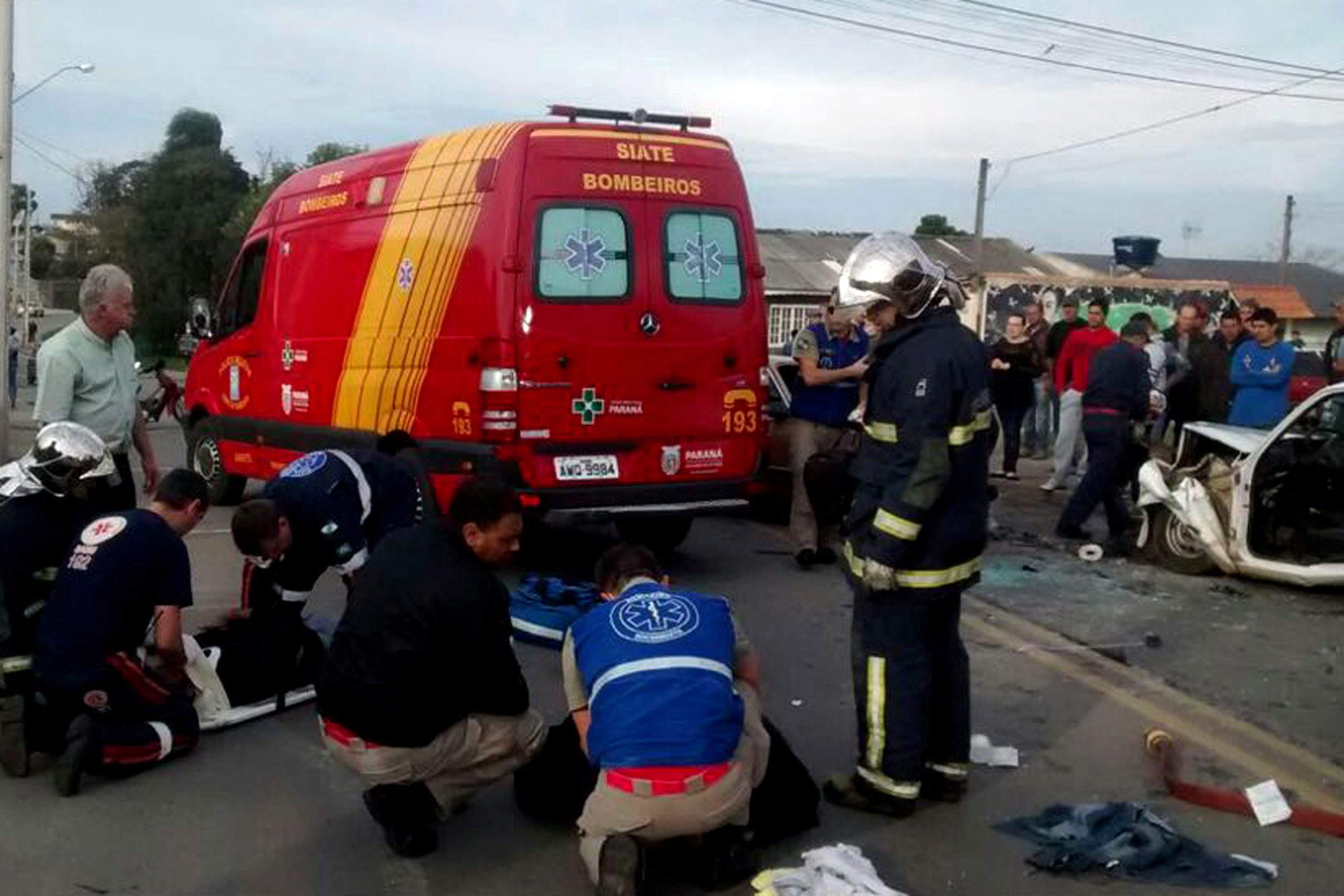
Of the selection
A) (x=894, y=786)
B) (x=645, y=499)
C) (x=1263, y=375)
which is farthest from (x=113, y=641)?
(x=1263, y=375)

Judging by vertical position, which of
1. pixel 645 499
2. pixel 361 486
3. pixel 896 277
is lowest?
pixel 645 499

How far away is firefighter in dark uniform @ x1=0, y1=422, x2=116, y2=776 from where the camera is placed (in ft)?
16.5

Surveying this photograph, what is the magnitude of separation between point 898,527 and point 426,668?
1.61 metres

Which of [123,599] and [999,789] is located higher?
[123,599]

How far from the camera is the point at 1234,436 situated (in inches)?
363

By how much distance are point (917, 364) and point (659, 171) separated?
411 centimetres

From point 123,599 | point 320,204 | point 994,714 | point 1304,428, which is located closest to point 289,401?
point 320,204

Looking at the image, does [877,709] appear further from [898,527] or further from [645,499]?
[645,499]

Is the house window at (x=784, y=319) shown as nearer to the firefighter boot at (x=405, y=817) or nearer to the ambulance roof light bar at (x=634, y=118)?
the ambulance roof light bar at (x=634, y=118)

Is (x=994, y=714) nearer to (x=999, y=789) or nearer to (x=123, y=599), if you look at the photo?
(x=999, y=789)

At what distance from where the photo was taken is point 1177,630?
25.3 ft

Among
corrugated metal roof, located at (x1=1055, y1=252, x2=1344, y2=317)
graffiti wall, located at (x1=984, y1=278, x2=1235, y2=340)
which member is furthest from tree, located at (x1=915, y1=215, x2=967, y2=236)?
graffiti wall, located at (x1=984, y1=278, x2=1235, y2=340)

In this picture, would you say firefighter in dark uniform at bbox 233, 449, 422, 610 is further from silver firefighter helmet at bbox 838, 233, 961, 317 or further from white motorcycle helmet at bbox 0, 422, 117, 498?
silver firefighter helmet at bbox 838, 233, 961, 317

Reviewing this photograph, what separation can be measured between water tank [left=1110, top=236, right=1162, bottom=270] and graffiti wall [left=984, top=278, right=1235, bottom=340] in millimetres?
5913
